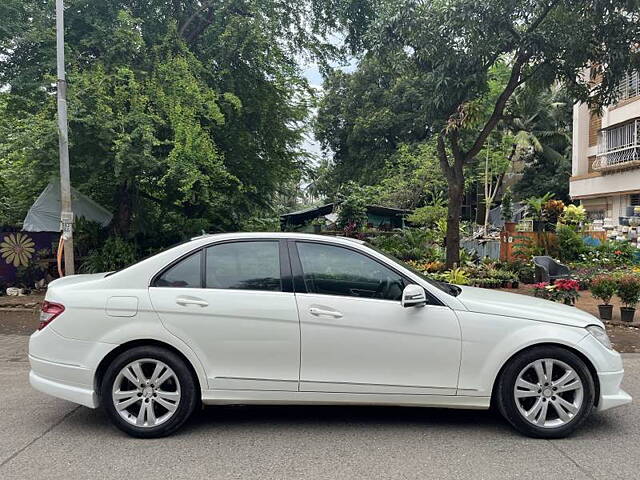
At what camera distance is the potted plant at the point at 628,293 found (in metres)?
9.14

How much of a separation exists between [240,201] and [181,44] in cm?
379

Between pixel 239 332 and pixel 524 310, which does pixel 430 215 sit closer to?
pixel 524 310

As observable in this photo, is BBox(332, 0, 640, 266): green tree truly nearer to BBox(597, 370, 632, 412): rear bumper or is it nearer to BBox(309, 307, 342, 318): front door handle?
BBox(597, 370, 632, 412): rear bumper

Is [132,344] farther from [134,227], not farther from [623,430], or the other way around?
[134,227]

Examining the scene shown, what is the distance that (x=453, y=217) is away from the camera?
41.0 feet

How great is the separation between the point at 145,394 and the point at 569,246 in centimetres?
1483

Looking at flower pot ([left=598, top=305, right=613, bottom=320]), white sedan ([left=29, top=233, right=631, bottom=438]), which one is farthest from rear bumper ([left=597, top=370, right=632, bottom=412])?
flower pot ([left=598, top=305, right=613, bottom=320])

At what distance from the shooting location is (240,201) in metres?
13.2

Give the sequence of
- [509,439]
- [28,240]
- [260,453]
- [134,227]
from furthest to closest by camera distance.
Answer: [134,227] < [28,240] < [509,439] < [260,453]

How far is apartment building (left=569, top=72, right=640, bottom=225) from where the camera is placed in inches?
852

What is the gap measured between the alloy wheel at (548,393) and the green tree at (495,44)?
7753 millimetres

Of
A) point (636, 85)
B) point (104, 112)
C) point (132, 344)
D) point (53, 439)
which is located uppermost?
point (636, 85)

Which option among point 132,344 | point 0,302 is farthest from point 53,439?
point 0,302

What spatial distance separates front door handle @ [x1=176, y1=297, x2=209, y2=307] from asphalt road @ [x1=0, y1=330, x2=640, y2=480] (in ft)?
3.42
